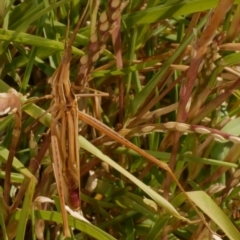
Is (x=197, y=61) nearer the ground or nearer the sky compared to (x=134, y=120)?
nearer the sky

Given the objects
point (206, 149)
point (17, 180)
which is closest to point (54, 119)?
point (17, 180)

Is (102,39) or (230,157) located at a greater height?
(102,39)

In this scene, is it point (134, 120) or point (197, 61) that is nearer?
point (197, 61)

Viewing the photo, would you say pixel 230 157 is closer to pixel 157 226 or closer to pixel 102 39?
pixel 157 226

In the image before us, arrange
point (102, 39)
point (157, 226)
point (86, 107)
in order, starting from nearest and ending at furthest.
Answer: point (102, 39) < point (157, 226) < point (86, 107)

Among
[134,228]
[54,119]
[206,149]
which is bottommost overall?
[134,228]

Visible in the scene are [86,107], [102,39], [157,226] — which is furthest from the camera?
[86,107]

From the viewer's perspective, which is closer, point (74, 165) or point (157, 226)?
point (74, 165)
